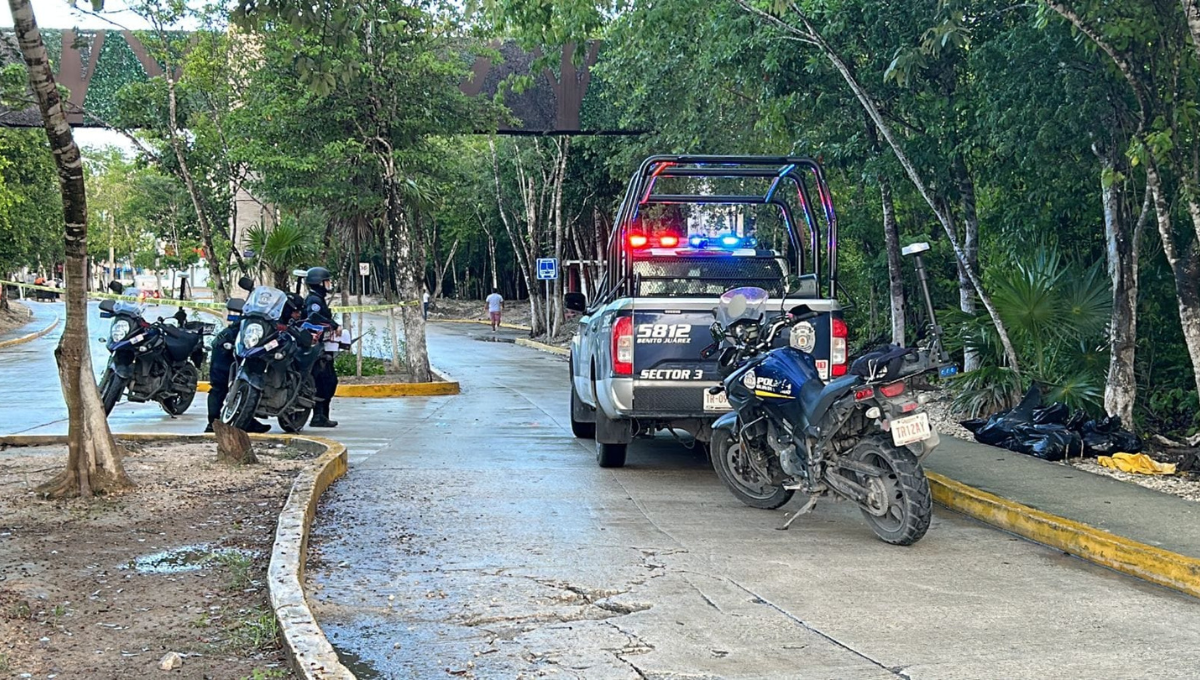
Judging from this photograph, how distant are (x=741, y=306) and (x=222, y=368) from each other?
19.6 ft

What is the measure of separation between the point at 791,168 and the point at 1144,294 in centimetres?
430

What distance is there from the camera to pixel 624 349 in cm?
1007

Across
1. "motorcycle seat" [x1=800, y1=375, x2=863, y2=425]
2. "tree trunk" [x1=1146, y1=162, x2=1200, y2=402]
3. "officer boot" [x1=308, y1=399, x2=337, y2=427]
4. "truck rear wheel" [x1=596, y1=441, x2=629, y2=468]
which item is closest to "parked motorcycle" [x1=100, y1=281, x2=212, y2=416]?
"officer boot" [x1=308, y1=399, x2=337, y2=427]

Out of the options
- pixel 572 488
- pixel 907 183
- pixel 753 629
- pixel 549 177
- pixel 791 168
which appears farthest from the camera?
pixel 549 177

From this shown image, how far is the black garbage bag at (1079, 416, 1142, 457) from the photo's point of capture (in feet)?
36.1

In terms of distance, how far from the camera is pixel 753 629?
5.74 meters

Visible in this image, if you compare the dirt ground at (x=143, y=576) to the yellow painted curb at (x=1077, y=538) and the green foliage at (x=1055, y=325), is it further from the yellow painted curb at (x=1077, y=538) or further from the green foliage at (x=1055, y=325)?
the green foliage at (x=1055, y=325)

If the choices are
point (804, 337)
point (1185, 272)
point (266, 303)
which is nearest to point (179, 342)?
point (266, 303)

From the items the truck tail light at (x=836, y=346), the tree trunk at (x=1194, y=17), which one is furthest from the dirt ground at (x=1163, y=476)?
Result: the tree trunk at (x=1194, y=17)

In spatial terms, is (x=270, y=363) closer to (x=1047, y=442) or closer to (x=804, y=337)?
(x=804, y=337)

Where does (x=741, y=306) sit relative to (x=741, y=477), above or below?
above

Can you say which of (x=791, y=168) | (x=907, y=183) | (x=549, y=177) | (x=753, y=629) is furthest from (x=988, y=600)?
(x=549, y=177)

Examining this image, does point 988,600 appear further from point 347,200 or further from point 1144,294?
point 347,200

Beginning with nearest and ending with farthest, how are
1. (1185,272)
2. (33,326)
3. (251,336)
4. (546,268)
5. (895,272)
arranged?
1. (1185,272)
2. (251,336)
3. (895,272)
4. (546,268)
5. (33,326)
